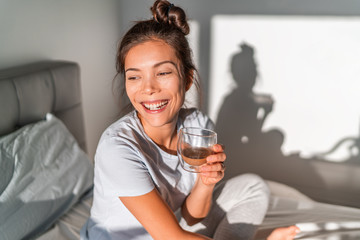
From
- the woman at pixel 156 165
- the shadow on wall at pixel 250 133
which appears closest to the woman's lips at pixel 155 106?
the woman at pixel 156 165

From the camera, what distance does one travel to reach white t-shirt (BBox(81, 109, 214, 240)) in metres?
0.95

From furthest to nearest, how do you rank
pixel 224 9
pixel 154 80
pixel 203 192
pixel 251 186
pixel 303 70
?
1. pixel 224 9
2. pixel 303 70
3. pixel 251 186
4. pixel 203 192
5. pixel 154 80

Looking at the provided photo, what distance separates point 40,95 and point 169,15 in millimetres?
766

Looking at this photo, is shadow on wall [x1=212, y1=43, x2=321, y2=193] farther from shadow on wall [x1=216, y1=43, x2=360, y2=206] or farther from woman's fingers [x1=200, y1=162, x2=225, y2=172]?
woman's fingers [x1=200, y1=162, x2=225, y2=172]

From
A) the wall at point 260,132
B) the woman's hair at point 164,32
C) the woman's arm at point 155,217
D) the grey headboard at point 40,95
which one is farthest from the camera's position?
the wall at point 260,132

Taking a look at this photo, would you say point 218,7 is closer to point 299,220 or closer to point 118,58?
point 118,58

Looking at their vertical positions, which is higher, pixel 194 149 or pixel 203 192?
pixel 194 149

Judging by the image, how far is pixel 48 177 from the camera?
4.17 ft

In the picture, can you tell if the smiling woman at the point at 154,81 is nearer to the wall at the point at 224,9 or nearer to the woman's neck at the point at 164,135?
the woman's neck at the point at 164,135

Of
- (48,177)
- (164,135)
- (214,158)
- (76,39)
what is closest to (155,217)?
(214,158)

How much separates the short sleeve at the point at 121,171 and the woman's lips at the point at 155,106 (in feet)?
0.53

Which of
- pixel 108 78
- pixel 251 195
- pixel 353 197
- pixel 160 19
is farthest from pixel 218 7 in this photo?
pixel 353 197

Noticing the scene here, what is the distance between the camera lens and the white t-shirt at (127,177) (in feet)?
3.13

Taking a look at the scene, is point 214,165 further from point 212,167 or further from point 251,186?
point 251,186
